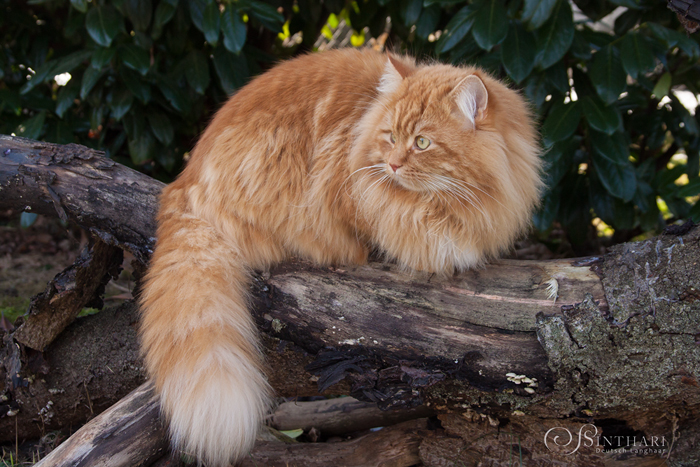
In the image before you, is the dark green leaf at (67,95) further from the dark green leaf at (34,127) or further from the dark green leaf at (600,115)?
the dark green leaf at (600,115)

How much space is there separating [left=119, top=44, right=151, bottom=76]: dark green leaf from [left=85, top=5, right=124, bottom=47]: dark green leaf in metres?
0.10

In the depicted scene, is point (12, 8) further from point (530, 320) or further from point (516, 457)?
point (516, 457)

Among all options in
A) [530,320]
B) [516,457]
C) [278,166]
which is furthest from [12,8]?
[516,457]

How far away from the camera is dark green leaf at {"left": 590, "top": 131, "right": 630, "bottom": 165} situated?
2.44m

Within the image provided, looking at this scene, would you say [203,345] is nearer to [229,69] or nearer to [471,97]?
[471,97]

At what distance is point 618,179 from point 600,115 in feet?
1.30

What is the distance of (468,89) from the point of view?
1657 millimetres

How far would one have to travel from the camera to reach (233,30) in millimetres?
2408

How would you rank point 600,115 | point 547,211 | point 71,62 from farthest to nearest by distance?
point 547,211 < point 71,62 < point 600,115

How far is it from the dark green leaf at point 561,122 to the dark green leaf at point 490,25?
45cm

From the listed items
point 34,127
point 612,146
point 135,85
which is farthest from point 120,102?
point 612,146

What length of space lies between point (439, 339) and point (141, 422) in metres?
1.01

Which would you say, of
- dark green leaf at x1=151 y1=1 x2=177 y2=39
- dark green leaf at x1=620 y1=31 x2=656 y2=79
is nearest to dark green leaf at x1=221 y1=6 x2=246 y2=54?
dark green leaf at x1=151 y1=1 x2=177 y2=39

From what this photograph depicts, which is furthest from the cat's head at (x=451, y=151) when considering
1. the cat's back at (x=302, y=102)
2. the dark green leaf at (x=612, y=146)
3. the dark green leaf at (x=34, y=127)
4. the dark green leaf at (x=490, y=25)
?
the dark green leaf at (x=34, y=127)
